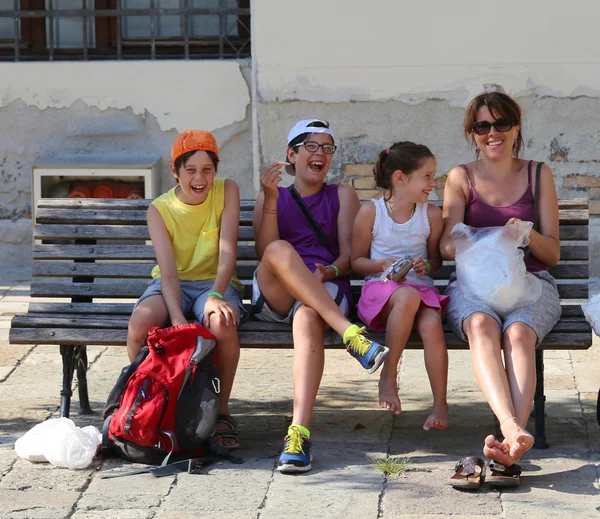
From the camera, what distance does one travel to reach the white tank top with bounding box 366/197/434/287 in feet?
15.5

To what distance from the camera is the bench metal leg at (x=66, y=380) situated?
4.76m

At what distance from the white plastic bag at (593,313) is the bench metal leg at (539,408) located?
23 cm

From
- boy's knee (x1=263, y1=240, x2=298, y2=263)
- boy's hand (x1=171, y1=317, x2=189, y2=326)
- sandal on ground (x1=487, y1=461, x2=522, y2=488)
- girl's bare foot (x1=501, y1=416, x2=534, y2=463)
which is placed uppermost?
boy's knee (x1=263, y1=240, x2=298, y2=263)

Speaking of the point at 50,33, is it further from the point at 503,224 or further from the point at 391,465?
the point at 391,465

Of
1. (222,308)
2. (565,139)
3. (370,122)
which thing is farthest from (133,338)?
(565,139)

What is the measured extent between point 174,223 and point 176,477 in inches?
45.8

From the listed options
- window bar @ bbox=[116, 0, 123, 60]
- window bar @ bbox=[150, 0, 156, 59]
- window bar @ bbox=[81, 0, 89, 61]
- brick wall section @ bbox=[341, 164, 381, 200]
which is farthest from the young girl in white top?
window bar @ bbox=[81, 0, 89, 61]

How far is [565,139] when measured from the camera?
7871 mm

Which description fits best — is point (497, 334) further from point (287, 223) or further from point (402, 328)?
point (287, 223)

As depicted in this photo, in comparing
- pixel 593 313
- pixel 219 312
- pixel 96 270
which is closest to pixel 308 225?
pixel 219 312

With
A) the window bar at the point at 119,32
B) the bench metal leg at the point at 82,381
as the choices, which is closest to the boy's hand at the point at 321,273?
the bench metal leg at the point at 82,381

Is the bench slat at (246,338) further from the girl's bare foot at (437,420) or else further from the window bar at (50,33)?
the window bar at (50,33)

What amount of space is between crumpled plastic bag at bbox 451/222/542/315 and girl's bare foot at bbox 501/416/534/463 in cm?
57

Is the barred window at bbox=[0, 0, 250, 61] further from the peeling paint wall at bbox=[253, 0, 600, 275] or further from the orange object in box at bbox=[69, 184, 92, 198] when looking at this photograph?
Answer: the orange object in box at bbox=[69, 184, 92, 198]
